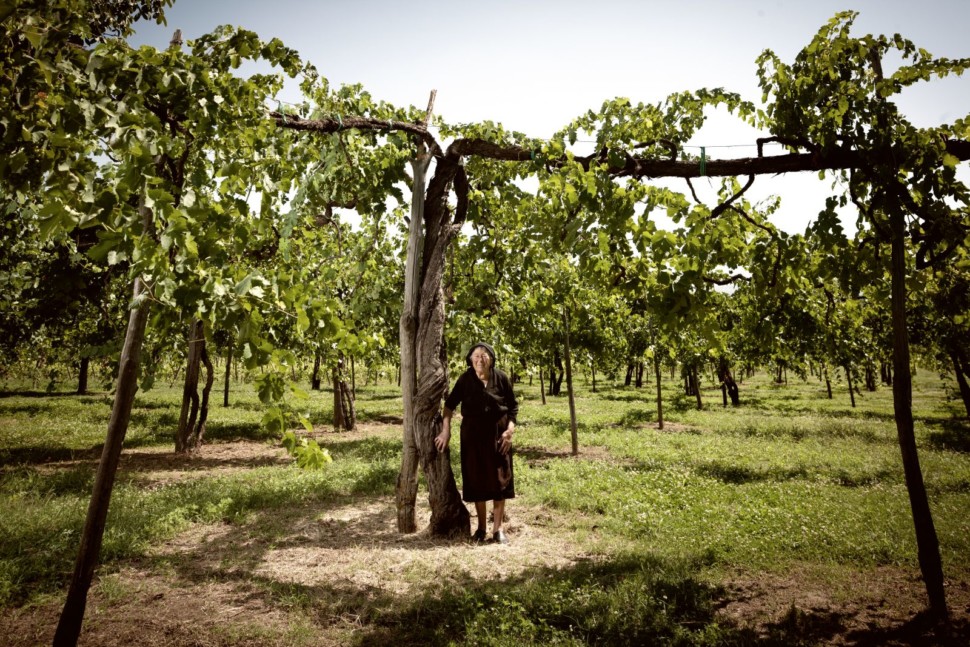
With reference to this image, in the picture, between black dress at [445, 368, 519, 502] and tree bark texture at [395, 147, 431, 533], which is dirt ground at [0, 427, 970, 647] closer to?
tree bark texture at [395, 147, 431, 533]

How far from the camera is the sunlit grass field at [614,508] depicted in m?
3.99

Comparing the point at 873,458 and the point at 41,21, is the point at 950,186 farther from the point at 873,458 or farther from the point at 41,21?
the point at 873,458

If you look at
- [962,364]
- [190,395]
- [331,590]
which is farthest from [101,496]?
[962,364]

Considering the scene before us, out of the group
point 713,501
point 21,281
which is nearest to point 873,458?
point 713,501

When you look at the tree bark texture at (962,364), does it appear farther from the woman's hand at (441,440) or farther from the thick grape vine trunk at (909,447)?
the woman's hand at (441,440)

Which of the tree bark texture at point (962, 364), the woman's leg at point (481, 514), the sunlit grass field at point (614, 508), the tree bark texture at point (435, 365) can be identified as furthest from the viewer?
the tree bark texture at point (962, 364)

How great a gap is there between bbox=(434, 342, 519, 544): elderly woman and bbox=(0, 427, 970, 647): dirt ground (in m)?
0.57

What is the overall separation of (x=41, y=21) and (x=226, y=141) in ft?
3.12

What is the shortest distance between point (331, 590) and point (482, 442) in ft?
7.23

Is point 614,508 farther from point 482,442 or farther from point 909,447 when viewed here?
point 909,447

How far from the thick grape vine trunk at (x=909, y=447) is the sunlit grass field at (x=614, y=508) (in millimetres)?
1230

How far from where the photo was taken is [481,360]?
575 centimetres

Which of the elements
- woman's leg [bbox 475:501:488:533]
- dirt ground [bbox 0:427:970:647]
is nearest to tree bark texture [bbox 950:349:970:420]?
dirt ground [bbox 0:427:970:647]

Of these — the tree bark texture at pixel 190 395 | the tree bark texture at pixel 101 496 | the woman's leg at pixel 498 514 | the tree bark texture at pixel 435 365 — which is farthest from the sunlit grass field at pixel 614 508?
the tree bark texture at pixel 101 496
